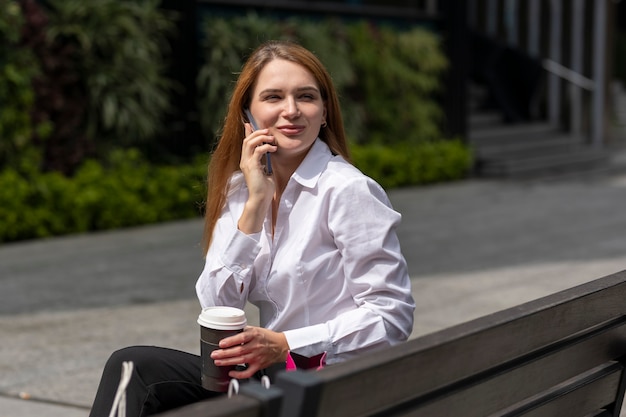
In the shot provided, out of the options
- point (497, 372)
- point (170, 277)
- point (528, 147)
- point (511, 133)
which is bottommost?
point (528, 147)

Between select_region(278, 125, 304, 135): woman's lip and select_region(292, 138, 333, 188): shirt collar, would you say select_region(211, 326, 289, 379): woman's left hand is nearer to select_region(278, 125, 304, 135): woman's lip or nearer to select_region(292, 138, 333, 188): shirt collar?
select_region(292, 138, 333, 188): shirt collar

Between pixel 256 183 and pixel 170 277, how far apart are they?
5.32 m

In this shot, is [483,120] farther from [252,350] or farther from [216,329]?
[216,329]

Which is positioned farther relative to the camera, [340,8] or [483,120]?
[483,120]

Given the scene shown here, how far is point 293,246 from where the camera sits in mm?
2971

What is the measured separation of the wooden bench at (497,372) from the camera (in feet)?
5.74

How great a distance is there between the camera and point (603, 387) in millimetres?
2789

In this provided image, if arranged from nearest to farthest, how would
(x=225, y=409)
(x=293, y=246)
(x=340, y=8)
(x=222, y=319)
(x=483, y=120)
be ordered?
(x=225, y=409) < (x=222, y=319) < (x=293, y=246) < (x=340, y=8) < (x=483, y=120)

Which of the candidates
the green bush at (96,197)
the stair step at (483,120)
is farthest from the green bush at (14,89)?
the stair step at (483,120)

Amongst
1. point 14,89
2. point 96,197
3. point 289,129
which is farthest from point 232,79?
point 289,129

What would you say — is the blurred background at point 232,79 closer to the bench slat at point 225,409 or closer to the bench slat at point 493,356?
the bench slat at point 493,356

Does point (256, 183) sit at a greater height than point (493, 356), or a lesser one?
greater

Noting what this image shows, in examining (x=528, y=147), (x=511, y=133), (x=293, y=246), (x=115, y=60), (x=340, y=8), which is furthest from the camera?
(x=511, y=133)

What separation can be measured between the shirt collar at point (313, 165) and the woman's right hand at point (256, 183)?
0.08 m
